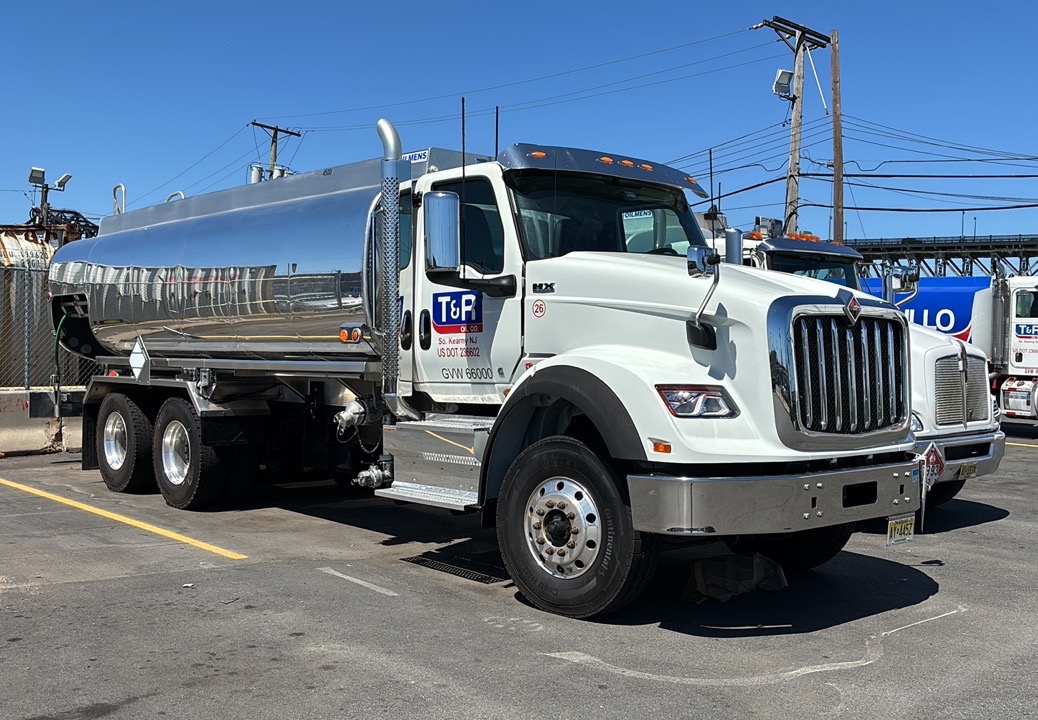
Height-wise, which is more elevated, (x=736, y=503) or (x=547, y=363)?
(x=547, y=363)

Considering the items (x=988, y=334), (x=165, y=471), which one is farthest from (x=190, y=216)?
(x=988, y=334)

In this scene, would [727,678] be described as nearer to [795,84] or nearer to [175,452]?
[175,452]

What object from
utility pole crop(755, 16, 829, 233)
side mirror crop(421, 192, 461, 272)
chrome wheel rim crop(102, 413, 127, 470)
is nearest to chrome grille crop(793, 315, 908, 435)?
side mirror crop(421, 192, 461, 272)

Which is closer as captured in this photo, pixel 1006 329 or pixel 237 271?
pixel 237 271

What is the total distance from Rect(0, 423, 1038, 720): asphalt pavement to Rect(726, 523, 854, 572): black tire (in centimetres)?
15

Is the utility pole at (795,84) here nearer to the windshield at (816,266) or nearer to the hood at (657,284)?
the windshield at (816,266)

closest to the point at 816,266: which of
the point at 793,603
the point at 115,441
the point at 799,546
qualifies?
the point at 799,546

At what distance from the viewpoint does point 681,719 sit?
4.34 metres

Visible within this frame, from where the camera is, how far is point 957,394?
9609mm

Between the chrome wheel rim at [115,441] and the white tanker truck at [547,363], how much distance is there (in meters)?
1.61

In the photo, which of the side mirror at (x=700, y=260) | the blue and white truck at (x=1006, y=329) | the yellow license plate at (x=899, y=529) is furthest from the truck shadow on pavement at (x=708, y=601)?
the blue and white truck at (x=1006, y=329)

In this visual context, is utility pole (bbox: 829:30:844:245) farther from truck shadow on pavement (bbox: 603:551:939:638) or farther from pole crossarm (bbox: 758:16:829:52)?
truck shadow on pavement (bbox: 603:551:939:638)

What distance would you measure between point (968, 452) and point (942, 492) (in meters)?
0.76

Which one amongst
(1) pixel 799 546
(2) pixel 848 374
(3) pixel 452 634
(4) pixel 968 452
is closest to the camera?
(3) pixel 452 634
